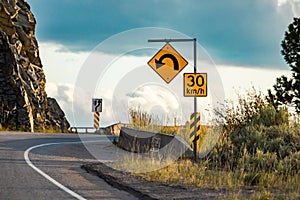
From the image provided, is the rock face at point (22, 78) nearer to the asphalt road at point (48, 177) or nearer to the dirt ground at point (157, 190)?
the asphalt road at point (48, 177)

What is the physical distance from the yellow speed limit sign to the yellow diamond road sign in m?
0.80

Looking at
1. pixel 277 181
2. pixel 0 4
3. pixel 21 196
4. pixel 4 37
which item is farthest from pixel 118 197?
pixel 0 4

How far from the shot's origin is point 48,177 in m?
13.2

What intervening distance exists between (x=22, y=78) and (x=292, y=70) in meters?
21.9

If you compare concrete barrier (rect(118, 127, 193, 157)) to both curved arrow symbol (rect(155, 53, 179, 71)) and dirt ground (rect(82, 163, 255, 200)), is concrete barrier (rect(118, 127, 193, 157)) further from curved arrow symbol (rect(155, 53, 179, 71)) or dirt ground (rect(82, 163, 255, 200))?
dirt ground (rect(82, 163, 255, 200))

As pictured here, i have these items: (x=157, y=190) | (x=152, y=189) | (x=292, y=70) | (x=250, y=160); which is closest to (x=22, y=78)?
(x=292, y=70)

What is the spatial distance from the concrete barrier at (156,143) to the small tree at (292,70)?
13639 mm

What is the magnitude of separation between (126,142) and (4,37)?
24.1 m

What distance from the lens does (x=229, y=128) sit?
20.5m

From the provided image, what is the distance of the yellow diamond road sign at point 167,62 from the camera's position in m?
18.3

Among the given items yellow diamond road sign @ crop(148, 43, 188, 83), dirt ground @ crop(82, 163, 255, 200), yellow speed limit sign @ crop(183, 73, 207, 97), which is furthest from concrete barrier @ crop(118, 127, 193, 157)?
dirt ground @ crop(82, 163, 255, 200)

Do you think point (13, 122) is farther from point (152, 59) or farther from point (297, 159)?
point (297, 159)

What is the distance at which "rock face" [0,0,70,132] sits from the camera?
1581 inches

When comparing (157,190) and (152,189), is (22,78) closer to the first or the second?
(152,189)
